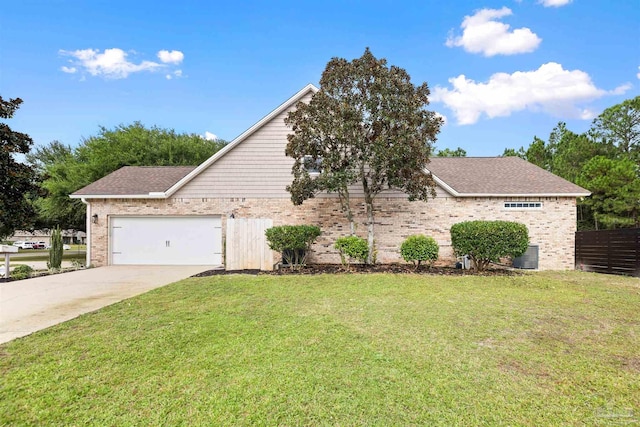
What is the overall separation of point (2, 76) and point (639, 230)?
20.6 meters

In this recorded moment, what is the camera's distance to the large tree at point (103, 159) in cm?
1844

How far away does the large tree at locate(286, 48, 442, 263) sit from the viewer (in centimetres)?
1021

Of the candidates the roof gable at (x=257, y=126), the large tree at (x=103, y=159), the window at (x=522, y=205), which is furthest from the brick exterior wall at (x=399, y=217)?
the large tree at (x=103, y=159)

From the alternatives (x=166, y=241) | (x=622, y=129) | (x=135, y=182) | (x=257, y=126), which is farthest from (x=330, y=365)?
(x=622, y=129)

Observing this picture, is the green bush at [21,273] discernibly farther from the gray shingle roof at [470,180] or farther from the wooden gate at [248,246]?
the wooden gate at [248,246]

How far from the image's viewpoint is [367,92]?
1044 cm

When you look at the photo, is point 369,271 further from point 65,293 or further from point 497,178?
point 65,293

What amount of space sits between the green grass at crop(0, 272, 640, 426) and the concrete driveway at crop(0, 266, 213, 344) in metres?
0.60

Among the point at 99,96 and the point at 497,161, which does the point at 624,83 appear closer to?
the point at 497,161

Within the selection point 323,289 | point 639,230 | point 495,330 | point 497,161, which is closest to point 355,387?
point 495,330

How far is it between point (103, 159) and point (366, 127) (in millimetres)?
16508

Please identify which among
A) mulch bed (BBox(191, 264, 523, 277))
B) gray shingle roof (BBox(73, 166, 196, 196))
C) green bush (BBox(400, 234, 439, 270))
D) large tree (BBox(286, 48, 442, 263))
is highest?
large tree (BBox(286, 48, 442, 263))

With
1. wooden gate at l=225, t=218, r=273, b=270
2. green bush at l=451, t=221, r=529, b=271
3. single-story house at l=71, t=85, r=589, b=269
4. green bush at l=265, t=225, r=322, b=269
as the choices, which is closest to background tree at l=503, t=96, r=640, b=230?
single-story house at l=71, t=85, r=589, b=269

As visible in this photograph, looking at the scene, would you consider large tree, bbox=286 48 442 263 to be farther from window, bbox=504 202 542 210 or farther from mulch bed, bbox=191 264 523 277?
window, bbox=504 202 542 210
